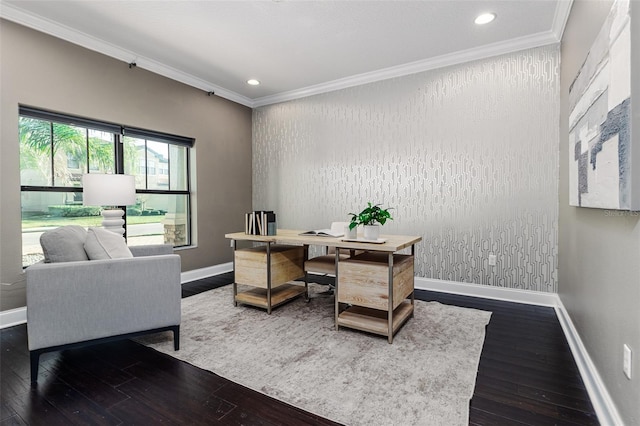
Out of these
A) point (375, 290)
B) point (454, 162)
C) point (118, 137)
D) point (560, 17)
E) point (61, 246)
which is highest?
point (560, 17)

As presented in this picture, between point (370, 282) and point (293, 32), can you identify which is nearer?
point (370, 282)

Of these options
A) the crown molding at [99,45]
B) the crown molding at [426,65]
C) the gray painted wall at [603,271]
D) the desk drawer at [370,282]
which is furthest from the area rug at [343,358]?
the crown molding at [99,45]

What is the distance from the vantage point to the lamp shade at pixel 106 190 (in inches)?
107

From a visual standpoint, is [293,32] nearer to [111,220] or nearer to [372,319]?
[111,220]

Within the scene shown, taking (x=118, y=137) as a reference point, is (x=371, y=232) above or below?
below

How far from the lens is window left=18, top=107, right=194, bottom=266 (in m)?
2.90

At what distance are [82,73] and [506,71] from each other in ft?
14.2

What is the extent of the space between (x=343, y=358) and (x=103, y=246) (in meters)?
1.80

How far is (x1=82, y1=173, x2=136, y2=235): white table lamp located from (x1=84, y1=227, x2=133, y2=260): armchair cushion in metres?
0.66

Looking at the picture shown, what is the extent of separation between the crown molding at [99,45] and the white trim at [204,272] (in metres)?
2.50

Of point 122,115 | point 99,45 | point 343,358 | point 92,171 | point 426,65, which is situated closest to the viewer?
point 343,358

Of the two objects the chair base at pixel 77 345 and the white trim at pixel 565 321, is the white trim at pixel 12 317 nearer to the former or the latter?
the chair base at pixel 77 345

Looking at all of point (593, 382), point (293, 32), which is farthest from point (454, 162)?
point (593, 382)

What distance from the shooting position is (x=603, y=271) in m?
1.63
